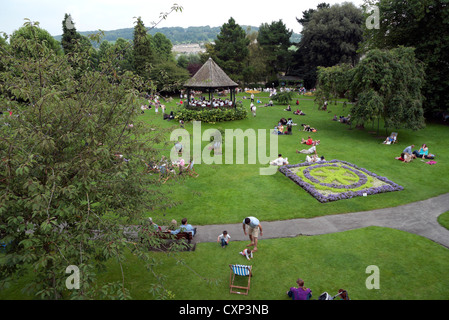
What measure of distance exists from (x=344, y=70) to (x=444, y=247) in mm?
22135

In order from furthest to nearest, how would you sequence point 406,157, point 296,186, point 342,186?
point 406,157
point 296,186
point 342,186

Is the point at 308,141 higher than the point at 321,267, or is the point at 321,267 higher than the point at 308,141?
the point at 308,141

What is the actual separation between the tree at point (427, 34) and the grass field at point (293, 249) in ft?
48.5

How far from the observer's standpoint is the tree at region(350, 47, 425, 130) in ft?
82.1

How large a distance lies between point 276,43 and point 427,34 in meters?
43.4

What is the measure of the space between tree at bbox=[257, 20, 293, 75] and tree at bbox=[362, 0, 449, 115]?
122 feet

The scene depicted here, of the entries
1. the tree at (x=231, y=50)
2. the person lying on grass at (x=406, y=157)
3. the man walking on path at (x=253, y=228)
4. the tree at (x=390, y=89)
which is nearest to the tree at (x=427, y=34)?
the tree at (x=390, y=89)

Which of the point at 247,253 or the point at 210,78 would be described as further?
the point at 210,78

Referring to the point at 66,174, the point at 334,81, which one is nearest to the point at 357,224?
the point at 66,174

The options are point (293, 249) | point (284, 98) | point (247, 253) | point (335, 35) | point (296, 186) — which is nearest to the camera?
point (247, 253)

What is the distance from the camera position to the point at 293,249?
11578mm

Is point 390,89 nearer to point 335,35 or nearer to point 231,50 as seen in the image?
point 335,35

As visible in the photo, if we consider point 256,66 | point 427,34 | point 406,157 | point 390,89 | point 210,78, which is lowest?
point 406,157

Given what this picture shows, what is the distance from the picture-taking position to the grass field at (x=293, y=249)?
31.1 ft
